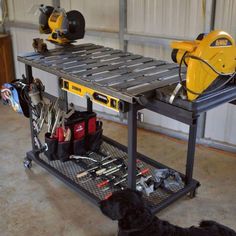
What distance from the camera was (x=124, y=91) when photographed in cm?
177

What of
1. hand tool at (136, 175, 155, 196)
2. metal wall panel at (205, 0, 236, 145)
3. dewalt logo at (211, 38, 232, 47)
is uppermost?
dewalt logo at (211, 38, 232, 47)

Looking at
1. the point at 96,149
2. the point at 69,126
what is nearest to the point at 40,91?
the point at 69,126

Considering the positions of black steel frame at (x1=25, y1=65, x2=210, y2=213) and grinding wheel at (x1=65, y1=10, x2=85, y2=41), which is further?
grinding wheel at (x1=65, y1=10, x2=85, y2=41)

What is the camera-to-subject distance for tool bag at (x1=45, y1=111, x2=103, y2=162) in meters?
2.41

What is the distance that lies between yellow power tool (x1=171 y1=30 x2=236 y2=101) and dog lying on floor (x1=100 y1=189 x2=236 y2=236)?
0.56 meters


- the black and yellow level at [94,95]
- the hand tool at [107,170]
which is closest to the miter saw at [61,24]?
the black and yellow level at [94,95]

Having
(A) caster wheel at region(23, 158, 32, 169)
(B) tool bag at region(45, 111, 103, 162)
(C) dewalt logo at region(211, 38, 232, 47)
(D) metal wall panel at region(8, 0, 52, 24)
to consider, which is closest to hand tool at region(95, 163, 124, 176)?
(B) tool bag at region(45, 111, 103, 162)

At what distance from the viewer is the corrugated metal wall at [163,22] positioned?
9.16ft

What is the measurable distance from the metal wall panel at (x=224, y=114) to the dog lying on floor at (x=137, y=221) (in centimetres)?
143

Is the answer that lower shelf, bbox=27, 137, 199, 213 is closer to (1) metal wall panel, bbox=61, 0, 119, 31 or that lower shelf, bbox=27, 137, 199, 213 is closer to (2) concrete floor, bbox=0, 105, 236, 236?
(2) concrete floor, bbox=0, 105, 236, 236

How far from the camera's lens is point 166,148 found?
308 cm

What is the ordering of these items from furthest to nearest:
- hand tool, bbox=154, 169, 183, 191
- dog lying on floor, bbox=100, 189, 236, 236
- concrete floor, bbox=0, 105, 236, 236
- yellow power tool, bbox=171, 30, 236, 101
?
hand tool, bbox=154, 169, 183, 191
concrete floor, bbox=0, 105, 236, 236
dog lying on floor, bbox=100, 189, 236, 236
yellow power tool, bbox=171, 30, 236, 101

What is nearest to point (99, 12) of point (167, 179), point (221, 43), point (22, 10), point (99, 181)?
point (22, 10)

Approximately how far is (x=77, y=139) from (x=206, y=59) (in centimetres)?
122
